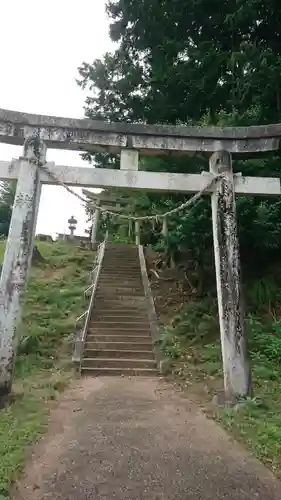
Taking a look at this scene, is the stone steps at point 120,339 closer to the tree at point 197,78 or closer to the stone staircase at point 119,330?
the stone staircase at point 119,330

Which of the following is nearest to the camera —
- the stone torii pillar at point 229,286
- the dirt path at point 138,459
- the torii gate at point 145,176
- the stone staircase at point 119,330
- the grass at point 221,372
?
the dirt path at point 138,459

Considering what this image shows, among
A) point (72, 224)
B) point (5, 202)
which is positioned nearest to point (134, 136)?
point (5, 202)

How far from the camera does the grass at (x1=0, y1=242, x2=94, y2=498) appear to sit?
166 inches

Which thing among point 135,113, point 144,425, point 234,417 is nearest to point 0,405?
point 144,425

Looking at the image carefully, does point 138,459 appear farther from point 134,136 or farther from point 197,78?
point 197,78

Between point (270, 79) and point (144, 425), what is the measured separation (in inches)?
289

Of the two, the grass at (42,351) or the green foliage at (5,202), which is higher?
the green foliage at (5,202)

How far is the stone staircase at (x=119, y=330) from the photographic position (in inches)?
314

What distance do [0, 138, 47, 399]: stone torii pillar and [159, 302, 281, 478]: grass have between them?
3111mm

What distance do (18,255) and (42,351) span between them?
3.36m

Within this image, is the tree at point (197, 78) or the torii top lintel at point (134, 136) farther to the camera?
the tree at point (197, 78)

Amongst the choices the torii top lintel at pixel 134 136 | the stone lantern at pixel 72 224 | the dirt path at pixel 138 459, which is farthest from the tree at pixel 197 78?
the stone lantern at pixel 72 224

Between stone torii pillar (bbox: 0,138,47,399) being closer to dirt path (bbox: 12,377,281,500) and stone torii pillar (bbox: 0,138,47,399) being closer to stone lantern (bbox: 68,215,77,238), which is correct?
dirt path (bbox: 12,377,281,500)

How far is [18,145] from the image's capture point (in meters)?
6.62
